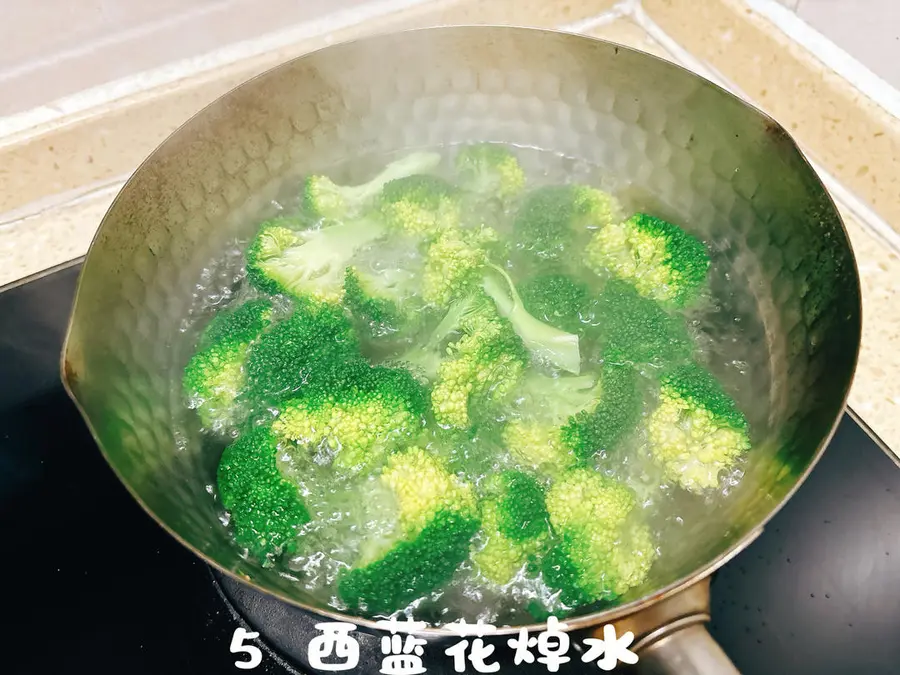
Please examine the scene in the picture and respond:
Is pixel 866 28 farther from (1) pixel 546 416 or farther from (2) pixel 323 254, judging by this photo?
(2) pixel 323 254

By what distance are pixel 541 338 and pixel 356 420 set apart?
27 centimetres

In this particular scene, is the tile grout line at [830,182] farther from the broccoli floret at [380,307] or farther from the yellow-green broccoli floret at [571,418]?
the broccoli floret at [380,307]

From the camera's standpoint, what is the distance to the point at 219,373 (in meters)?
0.90

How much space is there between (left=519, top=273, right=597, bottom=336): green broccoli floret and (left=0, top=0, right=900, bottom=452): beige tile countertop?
0.41 m

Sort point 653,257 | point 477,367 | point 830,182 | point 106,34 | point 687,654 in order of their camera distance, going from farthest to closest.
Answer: point 830,182, point 106,34, point 653,257, point 477,367, point 687,654

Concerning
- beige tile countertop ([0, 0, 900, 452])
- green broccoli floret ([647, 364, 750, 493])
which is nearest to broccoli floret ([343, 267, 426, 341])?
green broccoli floret ([647, 364, 750, 493])

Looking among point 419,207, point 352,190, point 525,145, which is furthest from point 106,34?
point 525,145

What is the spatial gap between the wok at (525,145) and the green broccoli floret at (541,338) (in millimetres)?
207

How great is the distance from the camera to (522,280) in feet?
3.30

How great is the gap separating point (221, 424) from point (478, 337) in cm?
35

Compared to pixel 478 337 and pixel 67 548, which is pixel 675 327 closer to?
pixel 478 337

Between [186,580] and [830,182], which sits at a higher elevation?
[830,182]

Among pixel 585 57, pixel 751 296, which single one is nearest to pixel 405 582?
pixel 751 296

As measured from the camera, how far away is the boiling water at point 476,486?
2.62ft
